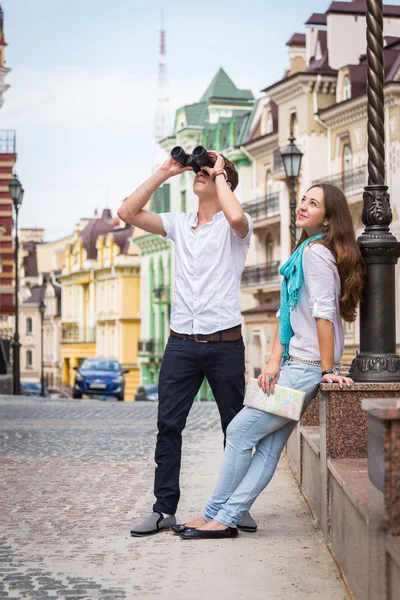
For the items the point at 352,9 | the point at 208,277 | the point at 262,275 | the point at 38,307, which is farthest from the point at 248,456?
the point at 38,307

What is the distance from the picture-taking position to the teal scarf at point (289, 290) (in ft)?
20.5

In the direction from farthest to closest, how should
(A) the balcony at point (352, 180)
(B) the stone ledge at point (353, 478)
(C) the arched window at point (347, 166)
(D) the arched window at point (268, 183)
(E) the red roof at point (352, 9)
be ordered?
(D) the arched window at point (268, 183), (E) the red roof at point (352, 9), (C) the arched window at point (347, 166), (A) the balcony at point (352, 180), (B) the stone ledge at point (353, 478)

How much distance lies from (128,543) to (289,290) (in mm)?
1561

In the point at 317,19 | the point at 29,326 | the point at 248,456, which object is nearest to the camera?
the point at 248,456

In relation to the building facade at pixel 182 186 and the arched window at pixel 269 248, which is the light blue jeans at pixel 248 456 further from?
the building facade at pixel 182 186

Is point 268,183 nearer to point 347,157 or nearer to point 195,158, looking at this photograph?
point 347,157

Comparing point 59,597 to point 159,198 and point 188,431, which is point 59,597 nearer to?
point 188,431

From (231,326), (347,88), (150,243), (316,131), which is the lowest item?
A: (231,326)

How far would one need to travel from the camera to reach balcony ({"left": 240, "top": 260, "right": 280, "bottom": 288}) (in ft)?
158

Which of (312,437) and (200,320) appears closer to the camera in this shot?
(200,320)

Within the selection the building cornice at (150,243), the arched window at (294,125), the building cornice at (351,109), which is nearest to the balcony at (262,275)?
the arched window at (294,125)

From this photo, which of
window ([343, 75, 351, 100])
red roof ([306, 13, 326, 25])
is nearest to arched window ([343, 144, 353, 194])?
window ([343, 75, 351, 100])

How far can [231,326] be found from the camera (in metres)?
6.67

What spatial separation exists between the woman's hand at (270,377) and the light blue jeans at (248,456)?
4 centimetres
